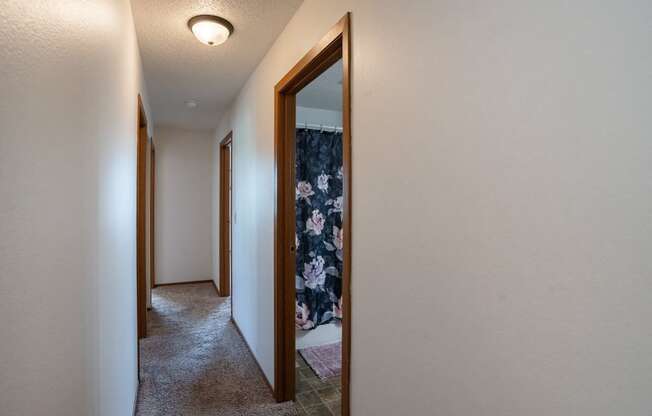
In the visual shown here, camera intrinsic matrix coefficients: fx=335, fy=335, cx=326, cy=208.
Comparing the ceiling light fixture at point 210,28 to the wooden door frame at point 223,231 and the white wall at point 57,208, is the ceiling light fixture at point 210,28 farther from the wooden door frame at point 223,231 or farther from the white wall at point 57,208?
the wooden door frame at point 223,231

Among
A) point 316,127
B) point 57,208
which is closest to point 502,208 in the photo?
point 57,208

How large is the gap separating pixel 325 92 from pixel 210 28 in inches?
50.0

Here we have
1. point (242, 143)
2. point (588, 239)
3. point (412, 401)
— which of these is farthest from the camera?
point (242, 143)

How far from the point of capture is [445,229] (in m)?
0.91

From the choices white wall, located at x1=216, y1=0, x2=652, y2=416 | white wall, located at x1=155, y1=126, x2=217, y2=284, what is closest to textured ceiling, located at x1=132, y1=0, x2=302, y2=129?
white wall, located at x1=216, y1=0, x2=652, y2=416

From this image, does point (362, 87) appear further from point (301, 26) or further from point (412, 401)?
point (412, 401)

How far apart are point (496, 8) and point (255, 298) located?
8.39ft

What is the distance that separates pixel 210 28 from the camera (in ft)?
6.62

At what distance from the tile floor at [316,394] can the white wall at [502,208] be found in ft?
3.31

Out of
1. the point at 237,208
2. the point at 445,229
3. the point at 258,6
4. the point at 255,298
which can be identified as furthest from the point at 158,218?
the point at 445,229

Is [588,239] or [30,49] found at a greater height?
[30,49]

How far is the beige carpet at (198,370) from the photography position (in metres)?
2.21

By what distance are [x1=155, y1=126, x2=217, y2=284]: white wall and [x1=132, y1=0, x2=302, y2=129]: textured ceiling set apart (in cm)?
143

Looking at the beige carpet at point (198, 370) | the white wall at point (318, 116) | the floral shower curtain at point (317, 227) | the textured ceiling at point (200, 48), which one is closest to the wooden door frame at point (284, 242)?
the beige carpet at point (198, 370)
